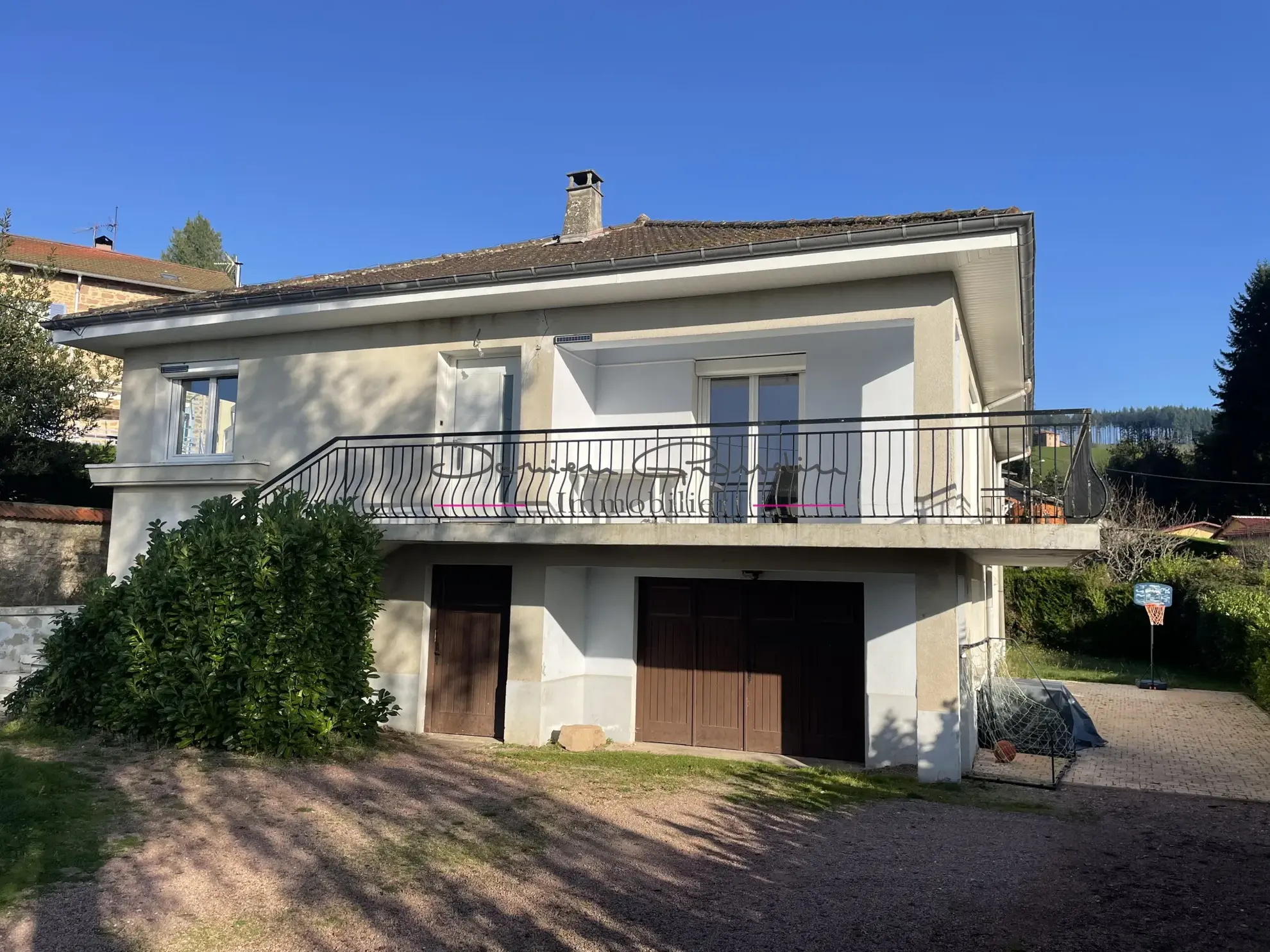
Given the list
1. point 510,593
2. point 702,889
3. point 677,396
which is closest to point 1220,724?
point 677,396

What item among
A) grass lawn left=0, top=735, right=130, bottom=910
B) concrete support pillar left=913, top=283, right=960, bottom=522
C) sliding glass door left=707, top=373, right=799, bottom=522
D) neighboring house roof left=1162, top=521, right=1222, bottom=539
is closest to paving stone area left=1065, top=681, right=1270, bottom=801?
concrete support pillar left=913, top=283, right=960, bottom=522

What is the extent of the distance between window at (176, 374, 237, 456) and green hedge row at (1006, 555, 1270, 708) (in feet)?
66.5

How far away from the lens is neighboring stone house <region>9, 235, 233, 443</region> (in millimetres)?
30031

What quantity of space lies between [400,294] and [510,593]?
394 cm

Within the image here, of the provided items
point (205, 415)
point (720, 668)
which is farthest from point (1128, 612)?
point (205, 415)

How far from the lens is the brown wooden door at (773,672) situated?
36.1ft

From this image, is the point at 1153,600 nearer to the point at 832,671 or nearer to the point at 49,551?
the point at 832,671

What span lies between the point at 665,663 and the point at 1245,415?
1401 inches

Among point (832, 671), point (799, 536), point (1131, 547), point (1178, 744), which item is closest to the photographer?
point (799, 536)

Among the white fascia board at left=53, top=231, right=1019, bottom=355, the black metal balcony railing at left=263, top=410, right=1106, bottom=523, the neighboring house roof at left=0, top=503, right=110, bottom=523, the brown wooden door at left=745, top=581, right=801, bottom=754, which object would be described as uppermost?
the white fascia board at left=53, top=231, right=1019, bottom=355

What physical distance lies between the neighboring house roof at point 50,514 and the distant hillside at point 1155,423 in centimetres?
6067

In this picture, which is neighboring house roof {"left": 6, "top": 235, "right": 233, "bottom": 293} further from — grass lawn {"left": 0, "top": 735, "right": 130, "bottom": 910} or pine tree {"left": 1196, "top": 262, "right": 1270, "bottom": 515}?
pine tree {"left": 1196, "top": 262, "right": 1270, "bottom": 515}

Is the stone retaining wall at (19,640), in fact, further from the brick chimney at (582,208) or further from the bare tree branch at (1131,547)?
the bare tree branch at (1131,547)

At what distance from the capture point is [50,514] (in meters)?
14.2
